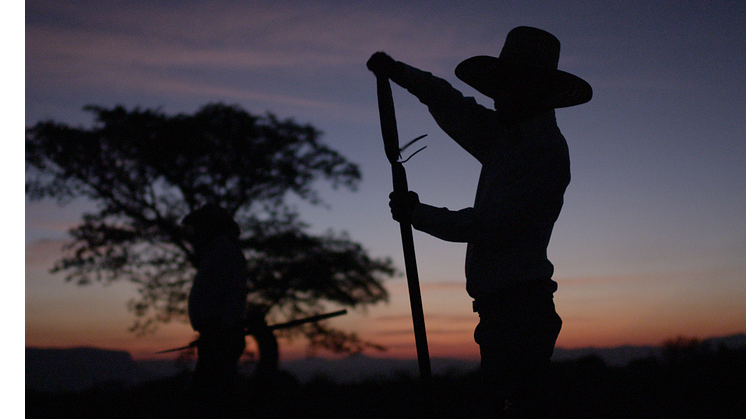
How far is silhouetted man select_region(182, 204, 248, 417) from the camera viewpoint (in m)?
6.06

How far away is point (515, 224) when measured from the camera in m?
2.89

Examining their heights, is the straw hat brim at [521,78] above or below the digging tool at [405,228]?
above

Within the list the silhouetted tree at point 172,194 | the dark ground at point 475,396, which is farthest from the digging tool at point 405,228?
the silhouetted tree at point 172,194

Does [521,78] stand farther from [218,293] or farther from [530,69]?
[218,293]

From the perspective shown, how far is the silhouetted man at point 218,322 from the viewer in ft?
19.9

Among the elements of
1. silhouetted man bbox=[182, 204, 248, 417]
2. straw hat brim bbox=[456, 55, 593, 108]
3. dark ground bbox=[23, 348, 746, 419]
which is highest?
straw hat brim bbox=[456, 55, 593, 108]

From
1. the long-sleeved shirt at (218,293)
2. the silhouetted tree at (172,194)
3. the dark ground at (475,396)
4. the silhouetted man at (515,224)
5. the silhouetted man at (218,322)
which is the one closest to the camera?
the silhouetted man at (515,224)

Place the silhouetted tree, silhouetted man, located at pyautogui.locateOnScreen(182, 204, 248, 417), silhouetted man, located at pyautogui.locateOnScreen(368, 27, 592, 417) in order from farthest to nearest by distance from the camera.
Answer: the silhouetted tree, silhouetted man, located at pyautogui.locateOnScreen(182, 204, 248, 417), silhouetted man, located at pyautogui.locateOnScreen(368, 27, 592, 417)

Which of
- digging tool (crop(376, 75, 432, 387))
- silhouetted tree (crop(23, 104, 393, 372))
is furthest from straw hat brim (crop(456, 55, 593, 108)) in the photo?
silhouetted tree (crop(23, 104, 393, 372))

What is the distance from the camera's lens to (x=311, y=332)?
1675 centimetres

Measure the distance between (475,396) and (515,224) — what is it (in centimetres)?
365

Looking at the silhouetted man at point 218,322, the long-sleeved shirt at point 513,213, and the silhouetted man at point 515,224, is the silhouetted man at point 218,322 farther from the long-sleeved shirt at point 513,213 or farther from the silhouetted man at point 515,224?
the long-sleeved shirt at point 513,213

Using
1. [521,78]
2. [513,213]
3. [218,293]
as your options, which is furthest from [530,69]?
[218,293]

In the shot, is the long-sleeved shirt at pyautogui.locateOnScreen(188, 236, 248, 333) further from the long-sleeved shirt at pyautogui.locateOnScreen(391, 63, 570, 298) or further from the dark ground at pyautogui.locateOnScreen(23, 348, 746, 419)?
the long-sleeved shirt at pyautogui.locateOnScreen(391, 63, 570, 298)
